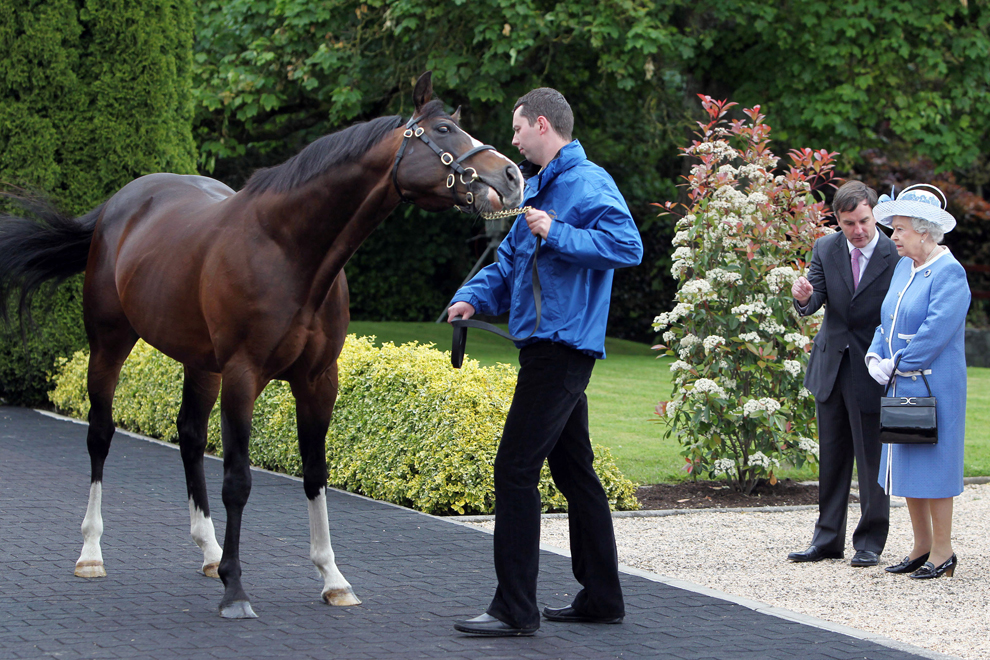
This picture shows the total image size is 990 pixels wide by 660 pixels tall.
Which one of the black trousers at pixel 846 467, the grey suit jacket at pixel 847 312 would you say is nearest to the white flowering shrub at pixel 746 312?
the grey suit jacket at pixel 847 312

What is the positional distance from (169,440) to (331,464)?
265cm

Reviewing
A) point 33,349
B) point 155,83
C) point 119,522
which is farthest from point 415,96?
point 33,349

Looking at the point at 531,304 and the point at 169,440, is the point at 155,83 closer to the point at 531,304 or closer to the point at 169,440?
the point at 169,440

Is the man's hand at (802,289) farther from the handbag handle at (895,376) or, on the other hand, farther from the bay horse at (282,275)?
the bay horse at (282,275)

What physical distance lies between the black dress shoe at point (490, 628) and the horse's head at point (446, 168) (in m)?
1.67

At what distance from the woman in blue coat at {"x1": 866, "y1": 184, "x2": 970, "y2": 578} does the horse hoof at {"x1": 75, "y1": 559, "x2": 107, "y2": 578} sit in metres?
4.08

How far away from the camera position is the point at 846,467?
630cm

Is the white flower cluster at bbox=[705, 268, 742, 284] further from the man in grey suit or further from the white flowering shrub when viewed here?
the man in grey suit

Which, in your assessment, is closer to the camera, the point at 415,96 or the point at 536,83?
the point at 415,96

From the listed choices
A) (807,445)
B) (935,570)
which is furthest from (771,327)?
(935,570)

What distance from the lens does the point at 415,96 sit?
4.51m

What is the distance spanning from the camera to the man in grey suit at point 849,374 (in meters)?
6.11

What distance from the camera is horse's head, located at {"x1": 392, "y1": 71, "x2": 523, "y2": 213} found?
4270mm

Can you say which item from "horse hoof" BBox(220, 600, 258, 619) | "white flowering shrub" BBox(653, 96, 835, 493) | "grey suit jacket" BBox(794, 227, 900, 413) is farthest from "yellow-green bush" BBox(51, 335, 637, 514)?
"horse hoof" BBox(220, 600, 258, 619)
